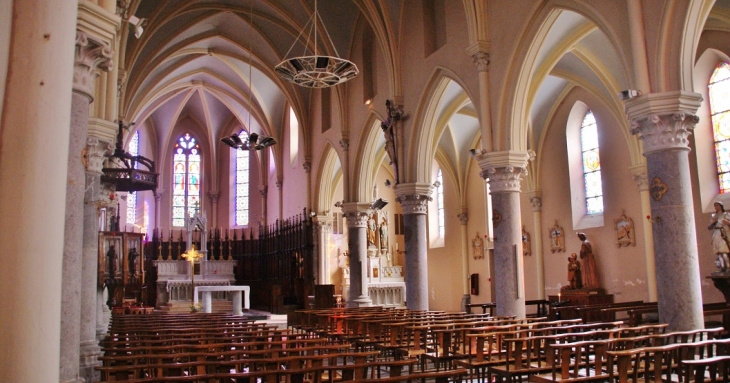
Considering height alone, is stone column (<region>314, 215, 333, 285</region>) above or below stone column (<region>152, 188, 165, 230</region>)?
below

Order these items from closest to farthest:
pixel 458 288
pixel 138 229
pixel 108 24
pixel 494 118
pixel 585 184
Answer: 1. pixel 108 24
2. pixel 494 118
3. pixel 585 184
4. pixel 458 288
5. pixel 138 229

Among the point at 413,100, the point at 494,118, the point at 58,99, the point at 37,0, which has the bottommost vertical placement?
the point at 58,99

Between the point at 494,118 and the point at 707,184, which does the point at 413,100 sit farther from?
the point at 707,184

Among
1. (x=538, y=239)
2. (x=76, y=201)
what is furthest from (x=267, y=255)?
(x=76, y=201)

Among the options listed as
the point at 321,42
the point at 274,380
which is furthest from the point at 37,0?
the point at 321,42

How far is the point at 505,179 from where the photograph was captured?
13.7 m

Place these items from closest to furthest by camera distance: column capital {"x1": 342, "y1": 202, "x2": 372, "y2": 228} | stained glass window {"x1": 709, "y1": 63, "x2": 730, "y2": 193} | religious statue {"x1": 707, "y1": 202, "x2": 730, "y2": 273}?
religious statue {"x1": 707, "y1": 202, "x2": 730, "y2": 273}
stained glass window {"x1": 709, "y1": 63, "x2": 730, "y2": 193}
column capital {"x1": 342, "y1": 202, "x2": 372, "y2": 228}

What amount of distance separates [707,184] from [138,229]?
2543 centimetres

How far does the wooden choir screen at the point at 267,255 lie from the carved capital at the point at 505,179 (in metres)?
12.2

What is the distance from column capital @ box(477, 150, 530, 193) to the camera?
1369 centimetres

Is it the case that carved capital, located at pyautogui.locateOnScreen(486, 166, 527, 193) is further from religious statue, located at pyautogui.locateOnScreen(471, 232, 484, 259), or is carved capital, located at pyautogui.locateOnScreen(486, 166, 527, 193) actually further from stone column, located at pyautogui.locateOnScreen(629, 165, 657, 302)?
religious statue, located at pyautogui.locateOnScreen(471, 232, 484, 259)

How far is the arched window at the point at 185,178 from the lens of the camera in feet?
111

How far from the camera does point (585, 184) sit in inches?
817

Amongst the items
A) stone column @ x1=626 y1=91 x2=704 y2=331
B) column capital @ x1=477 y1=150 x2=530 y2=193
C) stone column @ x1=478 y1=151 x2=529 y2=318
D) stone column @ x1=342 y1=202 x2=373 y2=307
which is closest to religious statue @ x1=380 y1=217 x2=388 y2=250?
stone column @ x1=342 y1=202 x2=373 y2=307
